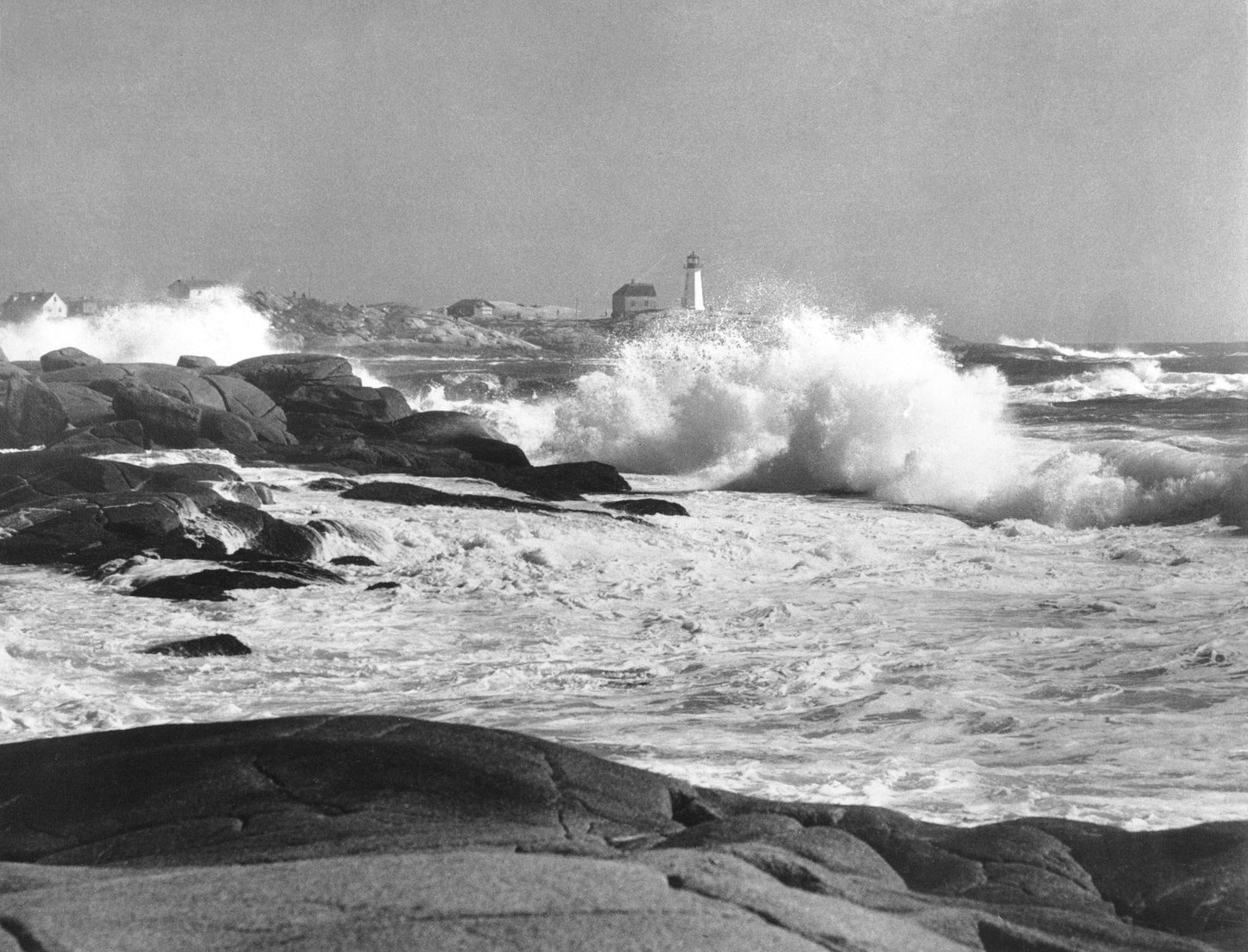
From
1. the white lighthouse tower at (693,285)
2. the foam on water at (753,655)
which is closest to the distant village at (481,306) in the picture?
the white lighthouse tower at (693,285)

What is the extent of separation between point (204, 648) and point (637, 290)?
10333cm

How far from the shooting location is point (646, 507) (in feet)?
54.0

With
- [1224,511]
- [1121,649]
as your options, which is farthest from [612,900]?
[1224,511]

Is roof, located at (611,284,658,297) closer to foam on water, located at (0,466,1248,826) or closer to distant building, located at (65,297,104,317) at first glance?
distant building, located at (65,297,104,317)

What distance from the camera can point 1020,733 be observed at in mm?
6848

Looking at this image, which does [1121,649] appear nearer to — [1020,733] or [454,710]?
[1020,733]

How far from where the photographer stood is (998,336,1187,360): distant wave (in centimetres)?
7012

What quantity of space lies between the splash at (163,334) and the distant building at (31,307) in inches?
288

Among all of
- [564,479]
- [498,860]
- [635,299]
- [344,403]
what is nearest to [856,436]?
[564,479]

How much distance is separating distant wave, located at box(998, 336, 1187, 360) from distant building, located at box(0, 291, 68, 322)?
1895 inches

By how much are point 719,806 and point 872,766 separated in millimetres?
1595

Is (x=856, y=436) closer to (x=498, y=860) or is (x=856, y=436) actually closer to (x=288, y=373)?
(x=288, y=373)

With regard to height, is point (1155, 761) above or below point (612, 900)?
below

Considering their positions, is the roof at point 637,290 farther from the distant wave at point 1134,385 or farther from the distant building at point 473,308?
the distant wave at point 1134,385
